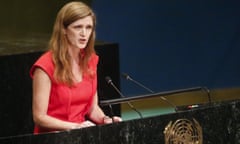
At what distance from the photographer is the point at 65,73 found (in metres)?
2.88

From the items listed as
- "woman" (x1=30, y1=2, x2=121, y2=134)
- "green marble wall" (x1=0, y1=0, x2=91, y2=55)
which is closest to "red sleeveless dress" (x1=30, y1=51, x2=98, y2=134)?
"woman" (x1=30, y1=2, x2=121, y2=134)

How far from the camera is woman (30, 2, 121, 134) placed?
2.83 metres

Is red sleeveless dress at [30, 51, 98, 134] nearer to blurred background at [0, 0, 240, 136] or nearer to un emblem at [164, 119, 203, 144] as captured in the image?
un emblem at [164, 119, 203, 144]

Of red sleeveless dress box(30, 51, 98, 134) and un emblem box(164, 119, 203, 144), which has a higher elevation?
red sleeveless dress box(30, 51, 98, 134)

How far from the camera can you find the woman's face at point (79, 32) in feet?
9.46

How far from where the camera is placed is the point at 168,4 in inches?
251

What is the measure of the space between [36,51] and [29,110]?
0.41 metres

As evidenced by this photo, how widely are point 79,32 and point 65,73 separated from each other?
218 mm

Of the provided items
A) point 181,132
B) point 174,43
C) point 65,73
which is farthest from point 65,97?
point 174,43

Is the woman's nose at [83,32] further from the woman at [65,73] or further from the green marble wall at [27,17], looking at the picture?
the green marble wall at [27,17]

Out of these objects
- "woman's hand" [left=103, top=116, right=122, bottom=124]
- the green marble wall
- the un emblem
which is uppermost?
the green marble wall

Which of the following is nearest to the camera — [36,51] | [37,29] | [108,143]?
[108,143]

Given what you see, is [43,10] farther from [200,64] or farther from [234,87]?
[234,87]

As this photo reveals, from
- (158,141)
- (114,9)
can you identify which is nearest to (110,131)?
(158,141)
